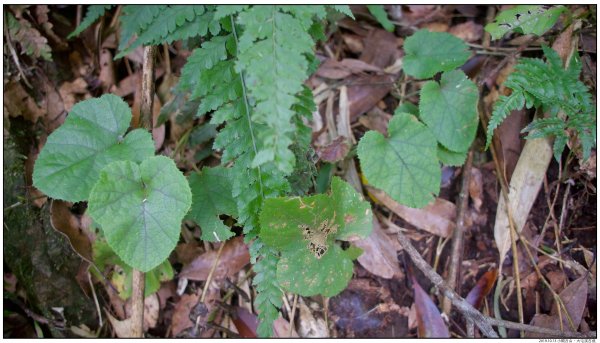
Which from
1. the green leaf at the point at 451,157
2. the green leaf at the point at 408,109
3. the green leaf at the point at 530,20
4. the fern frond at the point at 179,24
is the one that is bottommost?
the green leaf at the point at 451,157

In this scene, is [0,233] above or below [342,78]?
below

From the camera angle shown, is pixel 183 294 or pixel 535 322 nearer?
pixel 535 322

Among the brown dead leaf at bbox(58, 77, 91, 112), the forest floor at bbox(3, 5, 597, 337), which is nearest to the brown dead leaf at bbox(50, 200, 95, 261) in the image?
the forest floor at bbox(3, 5, 597, 337)

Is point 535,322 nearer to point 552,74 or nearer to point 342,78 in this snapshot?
point 552,74

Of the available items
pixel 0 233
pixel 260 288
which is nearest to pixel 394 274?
pixel 260 288

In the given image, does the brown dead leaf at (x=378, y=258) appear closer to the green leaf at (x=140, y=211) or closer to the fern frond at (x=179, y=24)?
the green leaf at (x=140, y=211)

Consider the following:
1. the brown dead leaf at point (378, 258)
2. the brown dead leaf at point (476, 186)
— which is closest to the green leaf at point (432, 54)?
the brown dead leaf at point (476, 186)

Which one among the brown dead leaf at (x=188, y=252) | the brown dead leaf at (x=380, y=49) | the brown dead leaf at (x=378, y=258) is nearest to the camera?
the brown dead leaf at (x=378, y=258)

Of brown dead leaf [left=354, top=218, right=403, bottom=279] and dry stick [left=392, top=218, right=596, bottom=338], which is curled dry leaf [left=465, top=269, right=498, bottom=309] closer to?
dry stick [left=392, top=218, right=596, bottom=338]
